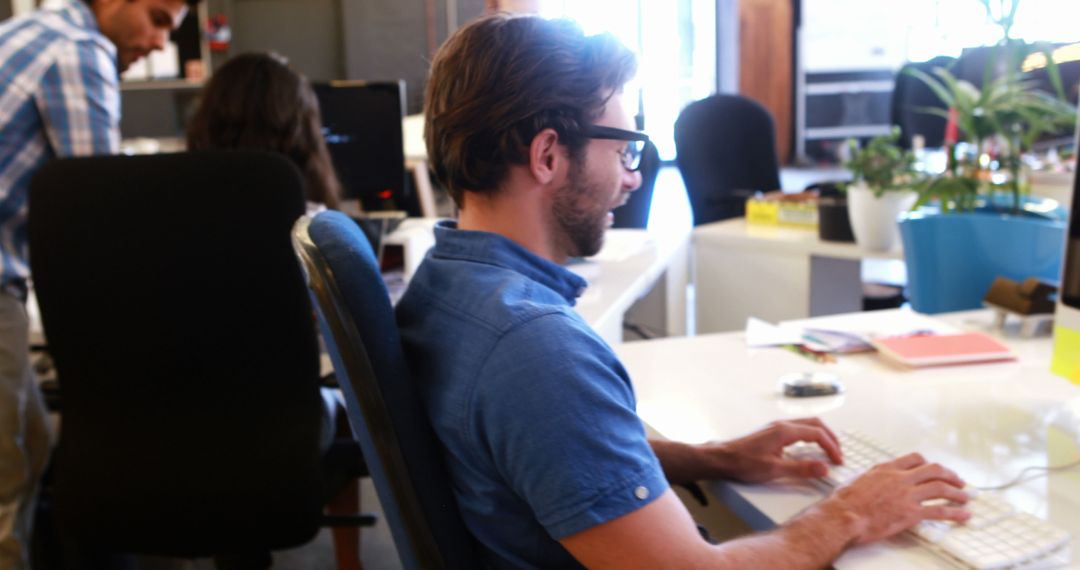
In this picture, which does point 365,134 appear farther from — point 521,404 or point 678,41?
point 678,41

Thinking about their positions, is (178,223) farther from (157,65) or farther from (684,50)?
(684,50)

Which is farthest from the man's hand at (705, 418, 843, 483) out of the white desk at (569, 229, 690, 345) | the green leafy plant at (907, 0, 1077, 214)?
the green leafy plant at (907, 0, 1077, 214)

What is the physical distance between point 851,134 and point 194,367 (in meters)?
9.16

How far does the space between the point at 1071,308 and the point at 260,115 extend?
1.64 m

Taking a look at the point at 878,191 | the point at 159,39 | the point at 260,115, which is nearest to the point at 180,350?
the point at 260,115

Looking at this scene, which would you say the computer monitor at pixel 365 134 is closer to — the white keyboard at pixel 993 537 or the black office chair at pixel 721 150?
the black office chair at pixel 721 150

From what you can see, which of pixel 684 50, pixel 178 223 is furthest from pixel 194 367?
pixel 684 50

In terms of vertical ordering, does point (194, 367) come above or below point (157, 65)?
below

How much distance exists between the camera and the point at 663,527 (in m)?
0.85

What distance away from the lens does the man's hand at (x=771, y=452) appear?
45.6 inches

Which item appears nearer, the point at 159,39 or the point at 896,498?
the point at 896,498

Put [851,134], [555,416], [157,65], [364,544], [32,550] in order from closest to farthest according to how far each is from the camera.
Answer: [555,416] → [32,550] → [364,544] → [157,65] → [851,134]

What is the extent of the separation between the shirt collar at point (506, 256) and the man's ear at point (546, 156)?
8 centimetres

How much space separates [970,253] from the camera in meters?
1.90
